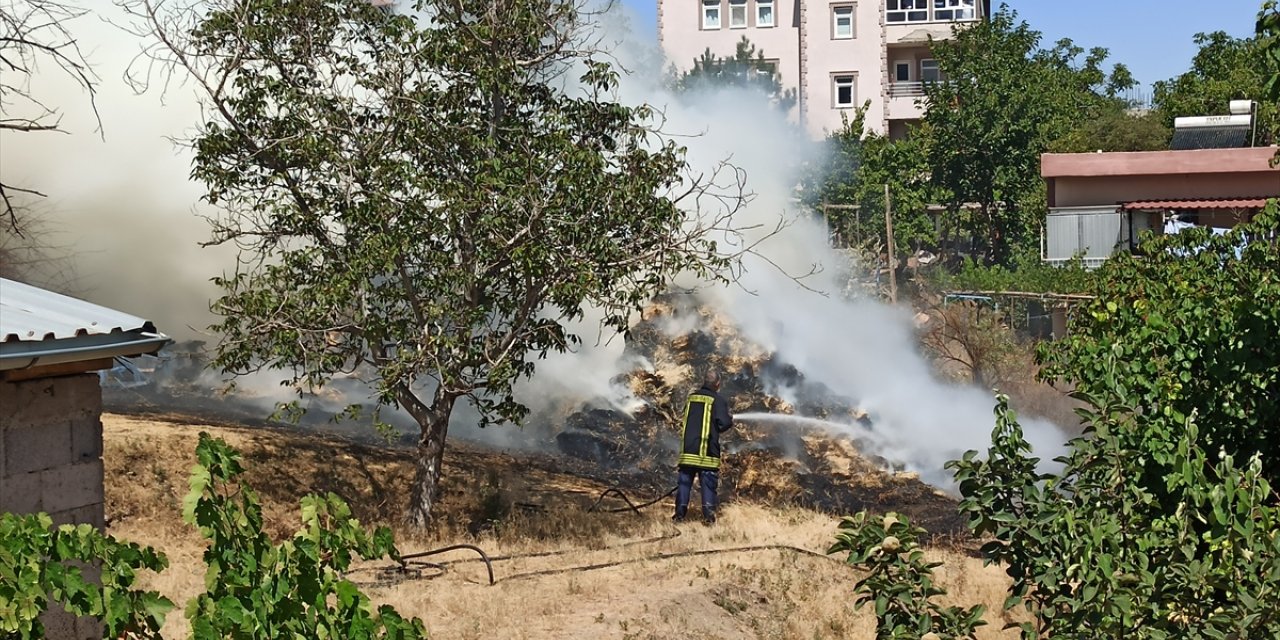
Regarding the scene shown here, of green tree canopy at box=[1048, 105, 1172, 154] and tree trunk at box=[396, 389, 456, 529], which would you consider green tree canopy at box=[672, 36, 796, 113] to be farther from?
tree trunk at box=[396, 389, 456, 529]

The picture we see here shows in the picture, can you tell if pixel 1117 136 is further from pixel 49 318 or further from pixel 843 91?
pixel 49 318

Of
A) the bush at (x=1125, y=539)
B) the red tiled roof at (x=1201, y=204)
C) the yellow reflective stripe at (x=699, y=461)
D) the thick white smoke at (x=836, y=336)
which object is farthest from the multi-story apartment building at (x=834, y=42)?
the bush at (x=1125, y=539)

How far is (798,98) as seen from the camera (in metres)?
47.0

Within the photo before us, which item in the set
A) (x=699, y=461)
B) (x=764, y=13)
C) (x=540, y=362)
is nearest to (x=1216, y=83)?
(x=764, y=13)

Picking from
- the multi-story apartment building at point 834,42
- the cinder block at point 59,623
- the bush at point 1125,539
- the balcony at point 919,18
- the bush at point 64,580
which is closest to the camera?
the bush at point 64,580

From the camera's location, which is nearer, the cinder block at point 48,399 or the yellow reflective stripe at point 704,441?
the cinder block at point 48,399

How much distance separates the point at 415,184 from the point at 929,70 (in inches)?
1508

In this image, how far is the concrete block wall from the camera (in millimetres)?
7828

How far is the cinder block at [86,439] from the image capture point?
27.0 feet

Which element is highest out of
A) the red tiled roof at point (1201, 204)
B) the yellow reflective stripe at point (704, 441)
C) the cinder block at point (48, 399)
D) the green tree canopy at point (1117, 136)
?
the green tree canopy at point (1117, 136)

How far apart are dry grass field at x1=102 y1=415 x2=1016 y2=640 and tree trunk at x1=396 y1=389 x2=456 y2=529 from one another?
0.29m

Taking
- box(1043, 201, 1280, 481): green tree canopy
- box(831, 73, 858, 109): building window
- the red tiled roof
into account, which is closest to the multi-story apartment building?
box(831, 73, 858, 109): building window

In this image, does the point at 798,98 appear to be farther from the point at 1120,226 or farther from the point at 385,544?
the point at 385,544

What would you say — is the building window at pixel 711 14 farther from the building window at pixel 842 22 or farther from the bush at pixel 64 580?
the bush at pixel 64 580
